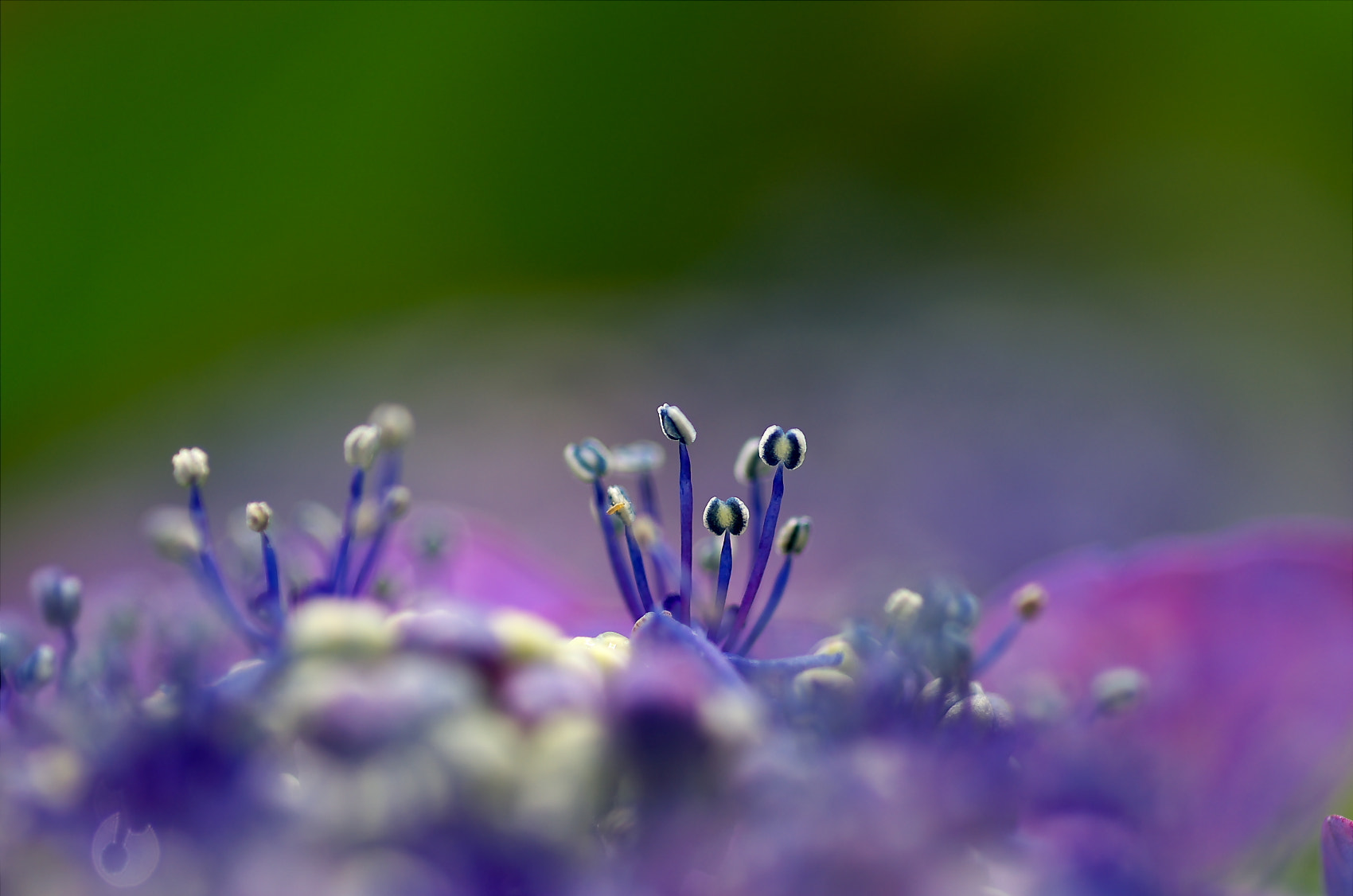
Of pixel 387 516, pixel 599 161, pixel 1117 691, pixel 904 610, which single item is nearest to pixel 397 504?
pixel 387 516

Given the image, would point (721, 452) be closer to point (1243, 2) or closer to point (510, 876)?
point (1243, 2)

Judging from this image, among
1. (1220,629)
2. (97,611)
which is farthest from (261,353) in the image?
(1220,629)

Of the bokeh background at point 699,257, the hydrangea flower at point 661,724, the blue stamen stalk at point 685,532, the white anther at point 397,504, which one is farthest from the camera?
the bokeh background at point 699,257

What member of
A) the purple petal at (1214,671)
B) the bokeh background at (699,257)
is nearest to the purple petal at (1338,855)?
the purple petal at (1214,671)

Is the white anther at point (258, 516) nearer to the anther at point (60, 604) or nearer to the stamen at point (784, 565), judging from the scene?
the anther at point (60, 604)

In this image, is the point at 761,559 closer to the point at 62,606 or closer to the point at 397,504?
the point at 397,504

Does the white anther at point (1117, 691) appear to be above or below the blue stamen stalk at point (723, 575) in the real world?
below
